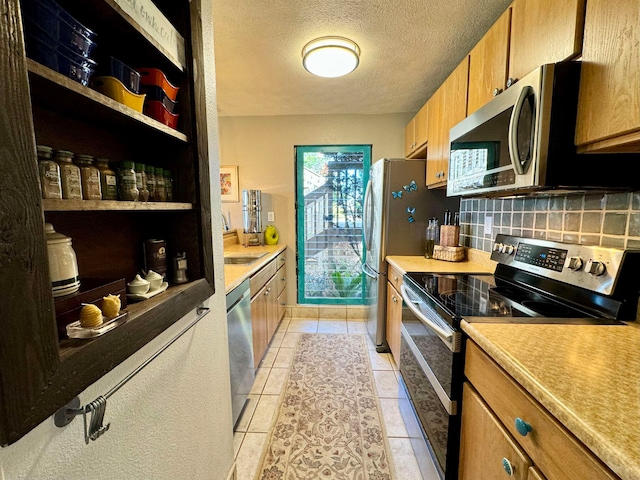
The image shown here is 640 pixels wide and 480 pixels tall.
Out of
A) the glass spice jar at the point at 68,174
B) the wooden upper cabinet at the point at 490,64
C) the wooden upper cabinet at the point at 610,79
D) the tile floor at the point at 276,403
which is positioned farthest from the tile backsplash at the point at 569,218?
the glass spice jar at the point at 68,174

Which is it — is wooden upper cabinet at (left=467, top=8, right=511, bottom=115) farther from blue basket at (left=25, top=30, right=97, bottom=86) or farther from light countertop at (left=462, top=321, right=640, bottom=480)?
blue basket at (left=25, top=30, right=97, bottom=86)

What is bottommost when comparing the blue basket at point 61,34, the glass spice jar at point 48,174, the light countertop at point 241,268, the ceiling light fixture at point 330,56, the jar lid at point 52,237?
the light countertop at point 241,268

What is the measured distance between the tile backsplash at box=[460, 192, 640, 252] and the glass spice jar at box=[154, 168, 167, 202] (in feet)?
5.43

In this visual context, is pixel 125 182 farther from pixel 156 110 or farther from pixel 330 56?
pixel 330 56

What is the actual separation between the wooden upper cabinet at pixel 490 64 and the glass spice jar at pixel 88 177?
1.58m

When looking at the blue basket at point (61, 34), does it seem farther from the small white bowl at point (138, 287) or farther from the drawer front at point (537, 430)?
the drawer front at point (537, 430)

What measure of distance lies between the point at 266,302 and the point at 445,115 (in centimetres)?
195

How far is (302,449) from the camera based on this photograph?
150cm

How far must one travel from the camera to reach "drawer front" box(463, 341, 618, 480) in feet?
1.74

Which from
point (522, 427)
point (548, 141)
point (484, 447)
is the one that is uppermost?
point (548, 141)

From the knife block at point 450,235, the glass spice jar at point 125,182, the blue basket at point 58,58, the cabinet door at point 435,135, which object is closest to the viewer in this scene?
the blue basket at point 58,58

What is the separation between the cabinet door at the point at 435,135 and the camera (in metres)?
1.98

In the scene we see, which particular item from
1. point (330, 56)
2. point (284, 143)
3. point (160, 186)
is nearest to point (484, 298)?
point (160, 186)

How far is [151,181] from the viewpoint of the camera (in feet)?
2.95
